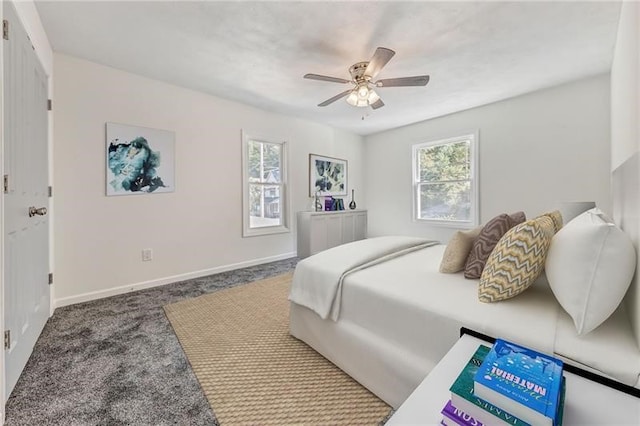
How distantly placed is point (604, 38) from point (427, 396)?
3400 millimetres

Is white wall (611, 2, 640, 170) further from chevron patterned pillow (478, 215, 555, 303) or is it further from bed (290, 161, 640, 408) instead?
bed (290, 161, 640, 408)

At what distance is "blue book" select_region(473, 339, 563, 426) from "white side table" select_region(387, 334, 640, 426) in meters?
0.09

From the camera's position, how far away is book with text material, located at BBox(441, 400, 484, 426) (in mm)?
584

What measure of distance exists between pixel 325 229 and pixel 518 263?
10.9 ft

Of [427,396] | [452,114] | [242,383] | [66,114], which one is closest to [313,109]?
[452,114]

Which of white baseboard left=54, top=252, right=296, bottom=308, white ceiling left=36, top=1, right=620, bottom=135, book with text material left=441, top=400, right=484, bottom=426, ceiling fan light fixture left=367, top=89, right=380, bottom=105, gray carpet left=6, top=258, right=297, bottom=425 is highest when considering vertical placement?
white ceiling left=36, top=1, right=620, bottom=135

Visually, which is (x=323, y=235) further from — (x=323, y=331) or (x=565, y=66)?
(x=565, y=66)

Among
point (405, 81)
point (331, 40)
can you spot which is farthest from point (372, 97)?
point (331, 40)

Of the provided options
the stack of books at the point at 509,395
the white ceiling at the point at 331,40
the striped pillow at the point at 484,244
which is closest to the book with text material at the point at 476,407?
the stack of books at the point at 509,395

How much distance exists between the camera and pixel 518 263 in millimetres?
1148

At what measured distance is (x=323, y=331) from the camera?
66.5 inches

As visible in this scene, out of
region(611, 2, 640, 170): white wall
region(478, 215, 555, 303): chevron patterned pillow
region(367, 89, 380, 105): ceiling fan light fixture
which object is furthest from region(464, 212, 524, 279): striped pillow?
region(367, 89, 380, 105): ceiling fan light fixture

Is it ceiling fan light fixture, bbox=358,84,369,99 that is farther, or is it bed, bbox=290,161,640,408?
ceiling fan light fixture, bbox=358,84,369,99

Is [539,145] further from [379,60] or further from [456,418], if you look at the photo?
[456,418]
